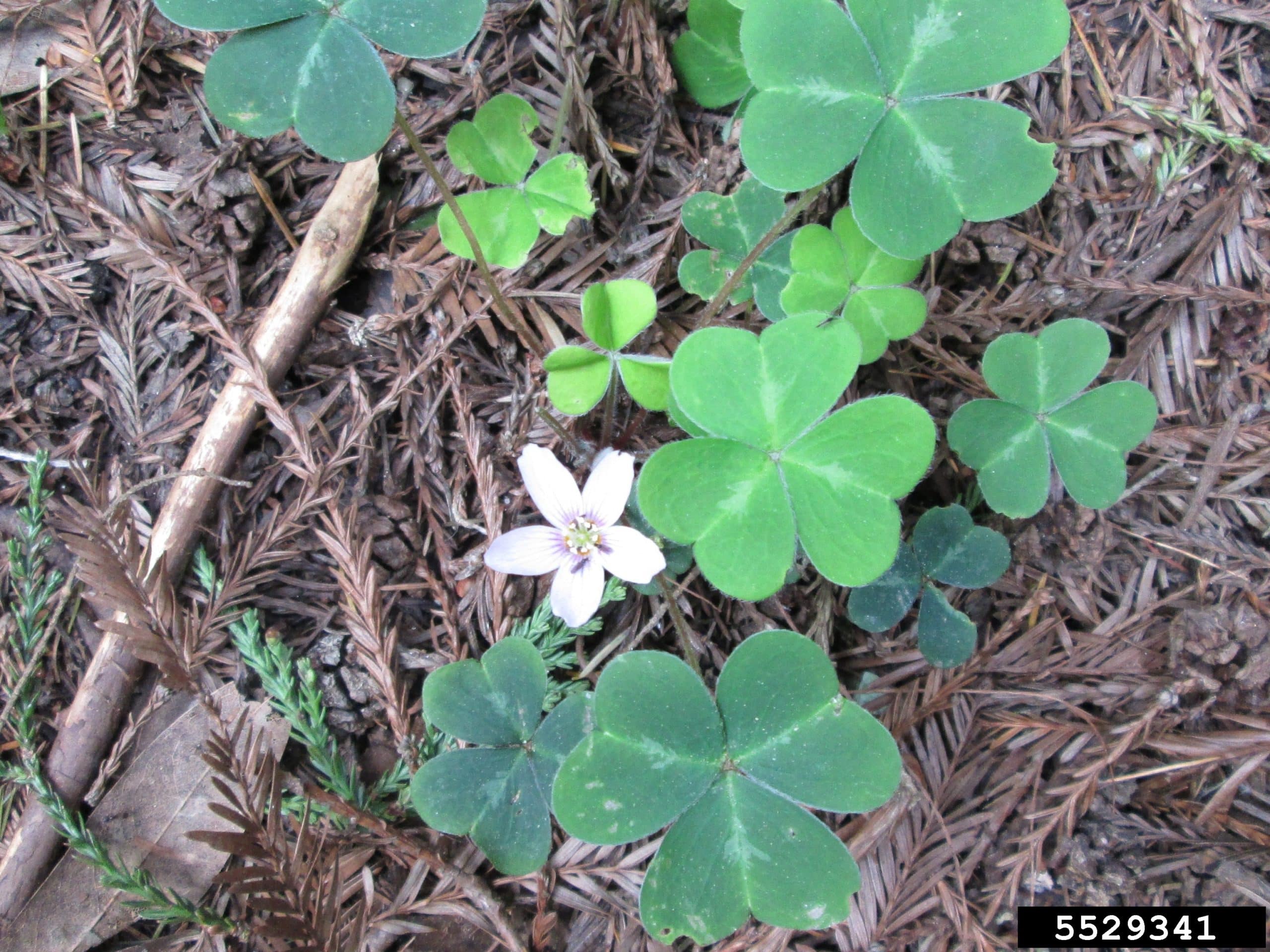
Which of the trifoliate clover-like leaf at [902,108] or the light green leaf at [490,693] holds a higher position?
the trifoliate clover-like leaf at [902,108]

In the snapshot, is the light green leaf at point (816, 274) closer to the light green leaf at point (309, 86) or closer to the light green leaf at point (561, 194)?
the light green leaf at point (561, 194)

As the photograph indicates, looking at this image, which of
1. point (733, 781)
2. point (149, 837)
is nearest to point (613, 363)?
point (733, 781)

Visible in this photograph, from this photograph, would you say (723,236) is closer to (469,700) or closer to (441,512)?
(441,512)

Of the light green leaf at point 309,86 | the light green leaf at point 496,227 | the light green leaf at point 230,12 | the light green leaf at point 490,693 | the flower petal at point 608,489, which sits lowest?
the light green leaf at point 490,693

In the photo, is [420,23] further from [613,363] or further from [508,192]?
[613,363]

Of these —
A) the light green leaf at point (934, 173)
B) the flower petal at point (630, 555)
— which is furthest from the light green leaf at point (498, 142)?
the flower petal at point (630, 555)

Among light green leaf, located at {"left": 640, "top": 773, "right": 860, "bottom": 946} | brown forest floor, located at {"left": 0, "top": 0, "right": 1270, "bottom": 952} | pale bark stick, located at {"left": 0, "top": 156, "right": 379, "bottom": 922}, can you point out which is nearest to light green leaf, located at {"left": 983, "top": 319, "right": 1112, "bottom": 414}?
brown forest floor, located at {"left": 0, "top": 0, "right": 1270, "bottom": 952}

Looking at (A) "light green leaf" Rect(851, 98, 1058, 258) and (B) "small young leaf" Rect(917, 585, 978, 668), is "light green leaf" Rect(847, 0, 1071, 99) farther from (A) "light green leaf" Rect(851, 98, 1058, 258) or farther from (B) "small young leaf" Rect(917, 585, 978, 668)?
(B) "small young leaf" Rect(917, 585, 978, 668)
